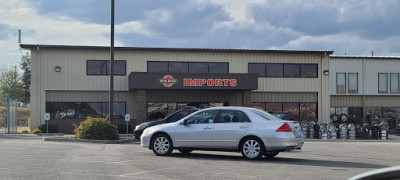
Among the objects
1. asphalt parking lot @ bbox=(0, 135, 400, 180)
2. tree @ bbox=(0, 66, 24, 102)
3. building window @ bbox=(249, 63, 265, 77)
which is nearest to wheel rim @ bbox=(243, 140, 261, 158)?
asphalt parking lot @ bbox=(0, 135, 400, 180)

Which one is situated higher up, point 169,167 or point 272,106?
point 272,106

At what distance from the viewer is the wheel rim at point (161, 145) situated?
14.2 m

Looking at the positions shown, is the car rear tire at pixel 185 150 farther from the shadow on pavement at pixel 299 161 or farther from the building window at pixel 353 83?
the building window at pixel 353 83

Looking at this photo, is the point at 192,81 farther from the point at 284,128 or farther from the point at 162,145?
the point at 284,128

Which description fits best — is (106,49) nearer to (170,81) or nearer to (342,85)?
(170,81)

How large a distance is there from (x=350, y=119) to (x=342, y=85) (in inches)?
107

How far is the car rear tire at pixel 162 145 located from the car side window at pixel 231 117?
158 centimetres

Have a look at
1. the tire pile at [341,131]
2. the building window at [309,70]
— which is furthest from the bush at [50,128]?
the building window at [309,70]

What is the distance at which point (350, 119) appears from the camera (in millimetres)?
→ 37781

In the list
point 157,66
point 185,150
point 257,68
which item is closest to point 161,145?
point 185,150

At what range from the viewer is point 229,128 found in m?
13.5

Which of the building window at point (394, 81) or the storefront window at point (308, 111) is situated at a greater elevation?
the building window at point (394, 81)

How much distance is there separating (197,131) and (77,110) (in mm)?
20195

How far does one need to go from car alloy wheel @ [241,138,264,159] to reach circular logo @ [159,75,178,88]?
699 inches
